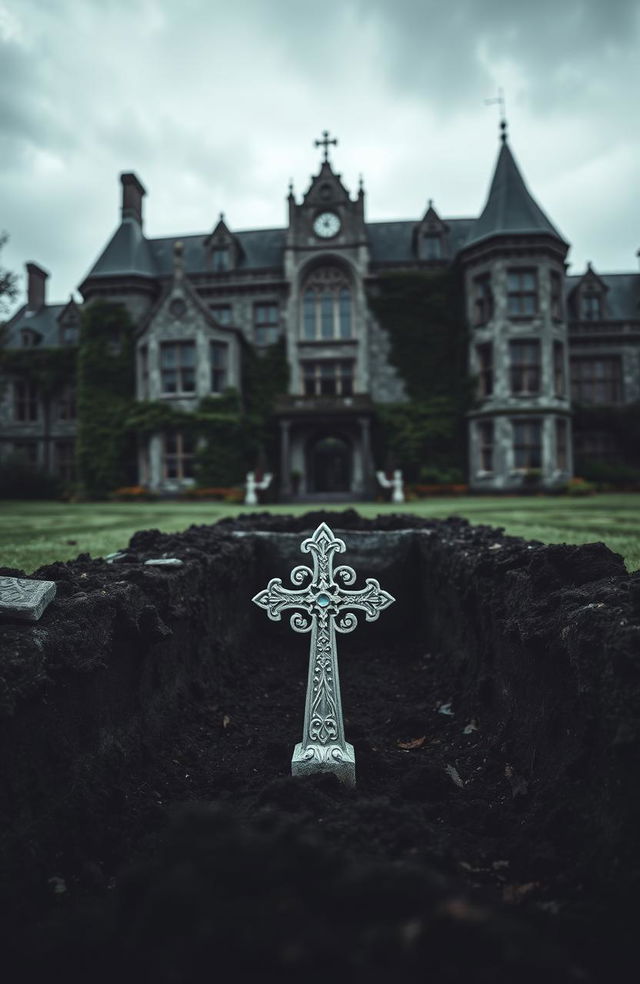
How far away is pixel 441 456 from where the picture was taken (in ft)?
88.9

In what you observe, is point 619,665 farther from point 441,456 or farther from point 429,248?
point 429,248

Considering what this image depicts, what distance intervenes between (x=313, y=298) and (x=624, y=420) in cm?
1579

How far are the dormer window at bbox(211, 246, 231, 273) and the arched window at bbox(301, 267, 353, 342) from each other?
14.3 feet

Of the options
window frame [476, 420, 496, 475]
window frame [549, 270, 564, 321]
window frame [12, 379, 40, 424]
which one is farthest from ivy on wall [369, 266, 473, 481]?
window frame [12, 379, 40, 424]

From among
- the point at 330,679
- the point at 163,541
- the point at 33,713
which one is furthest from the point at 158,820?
the point at 163,541

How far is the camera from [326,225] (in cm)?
2873

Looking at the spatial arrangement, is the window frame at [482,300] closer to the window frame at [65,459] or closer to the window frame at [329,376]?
the window frame at [329,376]

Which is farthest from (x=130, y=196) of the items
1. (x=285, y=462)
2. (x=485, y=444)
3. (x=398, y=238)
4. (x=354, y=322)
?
(x=485, y=444)

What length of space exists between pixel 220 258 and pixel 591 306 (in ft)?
61.9

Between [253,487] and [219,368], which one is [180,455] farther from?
[253,487]

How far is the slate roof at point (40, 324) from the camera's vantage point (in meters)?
35.5

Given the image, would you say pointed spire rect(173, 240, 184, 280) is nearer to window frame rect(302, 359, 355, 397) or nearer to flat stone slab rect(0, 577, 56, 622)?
window frame rect(302, 359, 355, 397)

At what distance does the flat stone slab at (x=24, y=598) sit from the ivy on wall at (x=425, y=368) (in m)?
24.6

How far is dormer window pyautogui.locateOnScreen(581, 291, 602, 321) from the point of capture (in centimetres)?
3111
